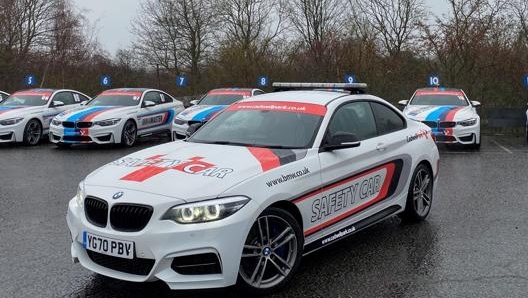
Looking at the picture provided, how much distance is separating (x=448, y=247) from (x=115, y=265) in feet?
10.7

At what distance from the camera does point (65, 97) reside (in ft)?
54.3

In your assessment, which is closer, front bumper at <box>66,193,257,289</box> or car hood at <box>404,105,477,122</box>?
front bumper at <box>66,193,257,289</box>

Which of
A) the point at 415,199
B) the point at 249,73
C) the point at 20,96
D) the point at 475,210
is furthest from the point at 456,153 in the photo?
the point at 249,73

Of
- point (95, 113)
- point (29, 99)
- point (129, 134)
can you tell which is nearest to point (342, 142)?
point (95, 113)

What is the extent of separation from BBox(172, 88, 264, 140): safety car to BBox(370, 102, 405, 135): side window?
7.16 meters

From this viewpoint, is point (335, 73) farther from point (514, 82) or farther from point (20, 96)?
point (20, 96)

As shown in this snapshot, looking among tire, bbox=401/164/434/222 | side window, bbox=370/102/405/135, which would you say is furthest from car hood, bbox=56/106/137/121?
tire, bbox=401/164/434/222

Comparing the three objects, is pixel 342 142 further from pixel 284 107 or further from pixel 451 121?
pixel 451 121

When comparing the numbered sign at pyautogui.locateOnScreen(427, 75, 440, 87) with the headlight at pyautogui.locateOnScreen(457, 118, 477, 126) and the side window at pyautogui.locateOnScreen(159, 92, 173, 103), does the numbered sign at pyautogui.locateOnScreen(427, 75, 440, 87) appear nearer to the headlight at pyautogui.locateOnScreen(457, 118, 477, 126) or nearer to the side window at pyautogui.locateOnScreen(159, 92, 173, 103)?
the headlight at pyautogui.locateOnScreen(457, 118, 477, 126)

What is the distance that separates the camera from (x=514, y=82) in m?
19.7

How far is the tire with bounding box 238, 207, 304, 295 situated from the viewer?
4.19m

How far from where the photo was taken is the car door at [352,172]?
4863 mm

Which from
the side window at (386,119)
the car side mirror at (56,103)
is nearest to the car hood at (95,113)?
the car side mirror at (56,103)

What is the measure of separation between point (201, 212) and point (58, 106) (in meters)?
13.3
